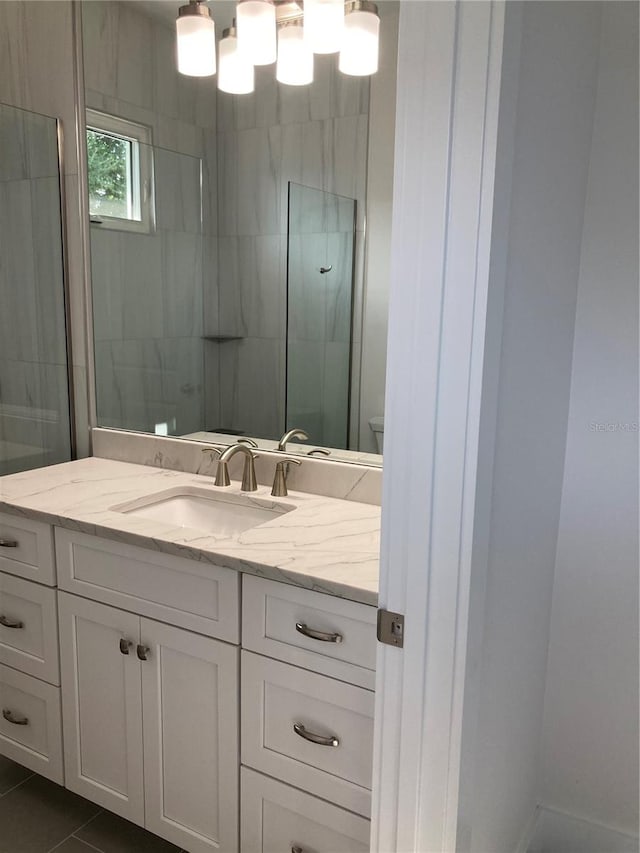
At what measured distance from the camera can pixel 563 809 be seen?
1.69 m

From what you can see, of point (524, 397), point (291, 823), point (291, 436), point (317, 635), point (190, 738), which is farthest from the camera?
point (291, 436)

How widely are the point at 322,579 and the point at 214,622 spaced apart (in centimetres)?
31

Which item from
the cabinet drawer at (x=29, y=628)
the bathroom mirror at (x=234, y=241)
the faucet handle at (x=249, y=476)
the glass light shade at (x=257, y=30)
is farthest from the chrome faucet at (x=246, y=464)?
the glass light shade at (x=257, y=30)

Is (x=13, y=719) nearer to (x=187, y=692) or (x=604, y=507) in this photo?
(x=187, y=692)

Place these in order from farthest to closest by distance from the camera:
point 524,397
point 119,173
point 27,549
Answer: point 119,173 < point 27,549 < point 524,397

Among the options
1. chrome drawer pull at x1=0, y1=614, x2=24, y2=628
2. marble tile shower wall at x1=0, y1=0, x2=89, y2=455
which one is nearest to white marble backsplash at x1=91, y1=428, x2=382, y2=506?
marble tile shower wall at x1=0, y1=0, x2=89, y2=455

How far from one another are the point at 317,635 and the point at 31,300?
154cm

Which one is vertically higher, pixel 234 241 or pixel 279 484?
pixel 234 241

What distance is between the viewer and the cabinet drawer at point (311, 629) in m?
1.31

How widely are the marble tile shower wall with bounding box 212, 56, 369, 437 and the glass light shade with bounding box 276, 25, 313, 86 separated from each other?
0.02m

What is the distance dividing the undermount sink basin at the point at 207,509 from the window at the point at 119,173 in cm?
86

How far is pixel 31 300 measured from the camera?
7.37 ft

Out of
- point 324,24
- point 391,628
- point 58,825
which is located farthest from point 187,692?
point 324,24

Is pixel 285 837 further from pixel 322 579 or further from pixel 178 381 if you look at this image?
pixel 178 381
